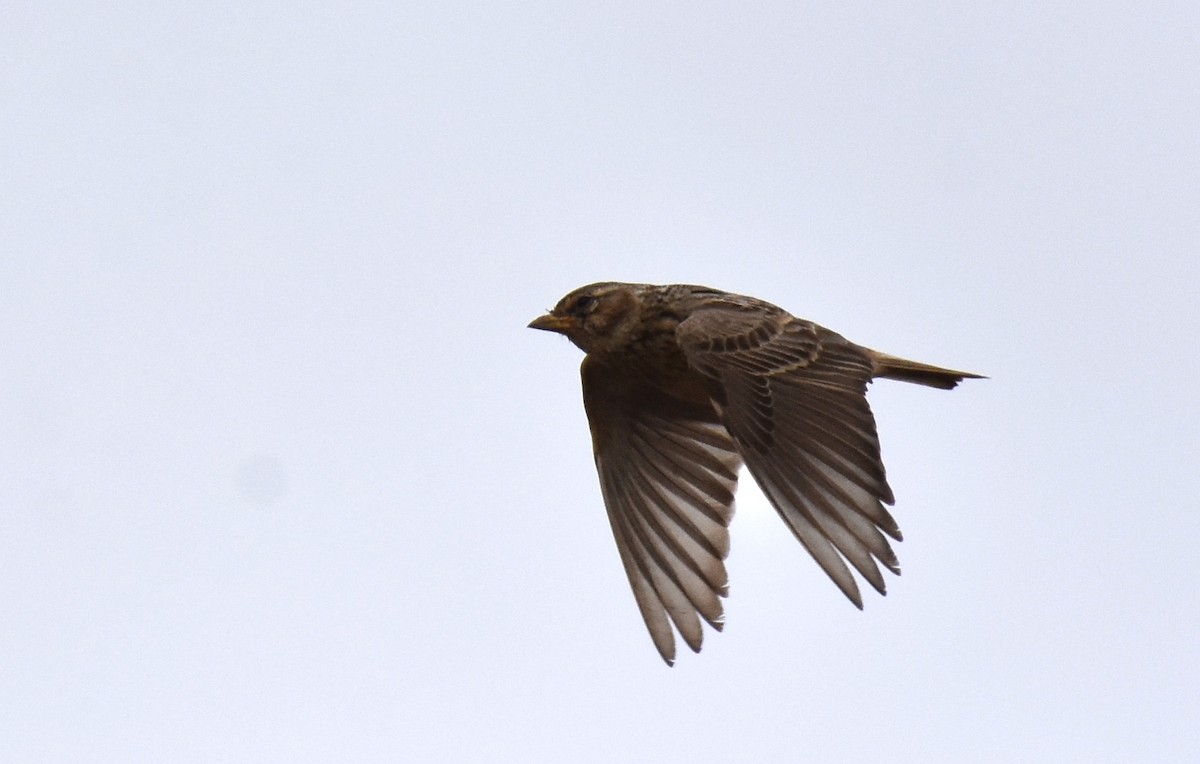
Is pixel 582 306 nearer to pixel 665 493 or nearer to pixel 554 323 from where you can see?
pixel 554 323

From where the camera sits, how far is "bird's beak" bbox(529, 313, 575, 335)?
1116 centimetres

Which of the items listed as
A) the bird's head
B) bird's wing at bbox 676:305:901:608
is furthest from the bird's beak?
bird's wing at bbox 676:305:901:608

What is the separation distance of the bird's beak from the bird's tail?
6.17 ft

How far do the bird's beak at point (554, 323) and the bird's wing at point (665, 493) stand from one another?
Answer: 12.3 inches

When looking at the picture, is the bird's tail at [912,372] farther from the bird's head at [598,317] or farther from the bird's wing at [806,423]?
the bird's head at [598,317]

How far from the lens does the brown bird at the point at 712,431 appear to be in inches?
348

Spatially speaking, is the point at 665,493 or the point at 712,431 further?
the point at 712,431

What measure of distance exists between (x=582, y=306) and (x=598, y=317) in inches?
6.4

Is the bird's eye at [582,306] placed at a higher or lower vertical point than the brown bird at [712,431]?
higher

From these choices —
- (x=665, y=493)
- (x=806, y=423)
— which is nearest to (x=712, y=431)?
(x=665, y=493)

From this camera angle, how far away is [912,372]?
1057 centimetres

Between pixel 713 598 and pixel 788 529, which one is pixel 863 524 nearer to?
pixel 788 529

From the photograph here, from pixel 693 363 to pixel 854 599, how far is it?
213 cm

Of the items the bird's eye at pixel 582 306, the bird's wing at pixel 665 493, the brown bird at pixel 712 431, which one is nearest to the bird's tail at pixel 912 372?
the brown bird at pixel 712 431
